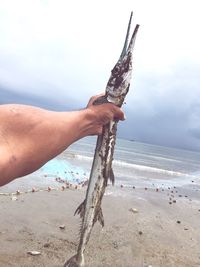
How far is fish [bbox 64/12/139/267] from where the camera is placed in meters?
4.40

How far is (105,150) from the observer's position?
16.7 ft

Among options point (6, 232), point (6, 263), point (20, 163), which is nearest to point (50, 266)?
point (6, 263)

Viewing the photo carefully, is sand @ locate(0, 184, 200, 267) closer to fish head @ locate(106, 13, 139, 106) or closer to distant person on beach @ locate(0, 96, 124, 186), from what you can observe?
fish head @ locate(106, 13, 139, 106)

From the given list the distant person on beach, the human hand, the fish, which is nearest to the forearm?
the distant person on beach

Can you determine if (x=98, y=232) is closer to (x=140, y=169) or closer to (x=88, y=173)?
(x=88, y=173)

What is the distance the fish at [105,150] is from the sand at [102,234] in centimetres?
165

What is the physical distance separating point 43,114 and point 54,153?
0.30 metres

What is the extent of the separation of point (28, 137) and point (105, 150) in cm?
236

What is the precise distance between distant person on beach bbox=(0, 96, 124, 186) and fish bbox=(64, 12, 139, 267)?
109cm

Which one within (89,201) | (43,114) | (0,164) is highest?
(43,114)

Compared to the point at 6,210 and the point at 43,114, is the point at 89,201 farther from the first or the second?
the point at 6,210

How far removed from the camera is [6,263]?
20.9 ft

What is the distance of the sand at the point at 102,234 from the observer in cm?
714

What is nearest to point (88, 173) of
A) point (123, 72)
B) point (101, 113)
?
point (123, 72)
